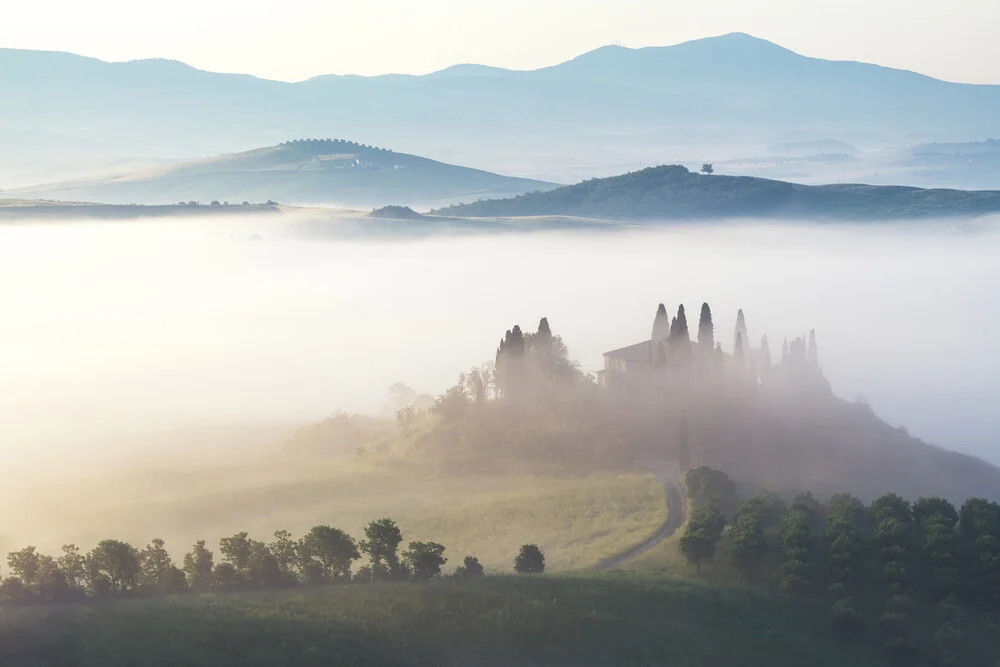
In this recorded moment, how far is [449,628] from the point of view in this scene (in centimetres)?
7162

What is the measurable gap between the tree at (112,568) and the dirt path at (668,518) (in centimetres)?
3493

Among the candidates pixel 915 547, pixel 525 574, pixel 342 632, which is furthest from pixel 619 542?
pixel 342 632

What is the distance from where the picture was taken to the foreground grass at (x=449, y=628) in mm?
64688

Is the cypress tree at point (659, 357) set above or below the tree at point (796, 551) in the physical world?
above

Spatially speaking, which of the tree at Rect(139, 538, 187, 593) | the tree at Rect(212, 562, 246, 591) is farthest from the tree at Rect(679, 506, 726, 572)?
the tree at Rect(139, 538, 187, 593)

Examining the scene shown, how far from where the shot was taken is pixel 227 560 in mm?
81688

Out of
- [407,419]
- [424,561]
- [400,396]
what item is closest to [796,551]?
[424,561]

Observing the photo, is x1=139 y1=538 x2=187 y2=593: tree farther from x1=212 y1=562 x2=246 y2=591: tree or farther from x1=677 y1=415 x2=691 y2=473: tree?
x1=677 y1=415 x2=691 y2=473: tree

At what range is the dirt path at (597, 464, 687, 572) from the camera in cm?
9119

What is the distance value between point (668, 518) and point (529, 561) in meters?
17.1

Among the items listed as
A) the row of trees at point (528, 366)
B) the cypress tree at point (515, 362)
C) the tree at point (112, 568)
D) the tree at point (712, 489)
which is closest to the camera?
Result: the tree at point (112, 568)

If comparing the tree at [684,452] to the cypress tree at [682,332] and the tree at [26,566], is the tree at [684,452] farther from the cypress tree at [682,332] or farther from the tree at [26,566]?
the tree at [26,566]

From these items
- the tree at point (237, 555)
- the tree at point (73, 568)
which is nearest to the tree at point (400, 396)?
the tree at point (237, 555)

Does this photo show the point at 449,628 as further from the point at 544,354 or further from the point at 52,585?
the point at 544,354
